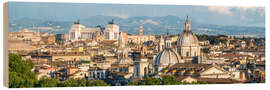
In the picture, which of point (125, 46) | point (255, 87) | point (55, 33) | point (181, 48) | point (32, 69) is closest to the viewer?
point (255, 87)

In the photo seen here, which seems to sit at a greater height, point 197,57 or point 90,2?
point 90,2

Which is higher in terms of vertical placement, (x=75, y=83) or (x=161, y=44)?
(x=161, y=44)

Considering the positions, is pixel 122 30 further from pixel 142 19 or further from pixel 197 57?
pixel 197 57

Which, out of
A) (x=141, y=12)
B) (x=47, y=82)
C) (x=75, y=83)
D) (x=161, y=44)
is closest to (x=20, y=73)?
(x=47, y=82)

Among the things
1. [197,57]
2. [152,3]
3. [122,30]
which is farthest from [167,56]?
[152,3]

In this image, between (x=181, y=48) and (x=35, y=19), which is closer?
(x=35, y=19)

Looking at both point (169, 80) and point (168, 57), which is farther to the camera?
point (168, 57)

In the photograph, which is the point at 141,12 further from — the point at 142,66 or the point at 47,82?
the point at 142,66
